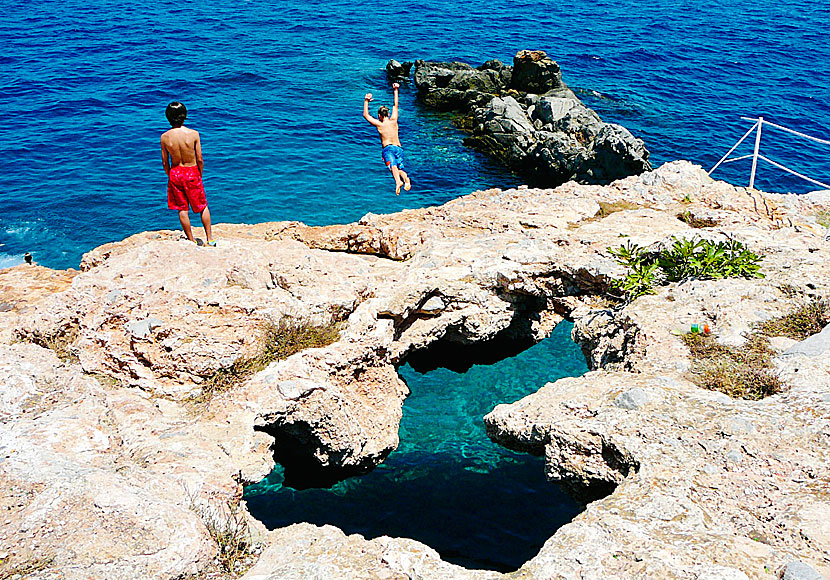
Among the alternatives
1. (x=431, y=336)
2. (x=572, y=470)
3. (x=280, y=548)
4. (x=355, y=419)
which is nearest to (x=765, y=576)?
(x=572, y=470)

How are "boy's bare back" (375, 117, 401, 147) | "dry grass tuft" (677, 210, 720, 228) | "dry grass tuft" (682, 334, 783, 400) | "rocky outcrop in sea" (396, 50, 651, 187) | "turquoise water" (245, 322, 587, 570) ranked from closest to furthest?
"dry grass tuft" (682, 334, 783, 400)
"dry grass tuft" (677, 210, 720, 228)
"turquoise water" (245, 322, 587, 570)
"boy's bare back" (375, 117, 401, 147)
"rocky outcrop in sea" (396, 50, 651, 187)

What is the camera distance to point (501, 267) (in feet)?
35.4

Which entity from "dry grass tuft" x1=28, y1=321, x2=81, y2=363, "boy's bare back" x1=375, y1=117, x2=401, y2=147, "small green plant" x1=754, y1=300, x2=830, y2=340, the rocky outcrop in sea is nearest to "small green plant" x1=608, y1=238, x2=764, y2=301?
"small green plant" x1=754, y1=300, x2=830, y2=340

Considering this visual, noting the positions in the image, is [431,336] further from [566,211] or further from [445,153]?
[445,153]

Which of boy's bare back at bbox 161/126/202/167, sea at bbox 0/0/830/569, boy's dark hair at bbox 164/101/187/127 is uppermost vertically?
boy's dark hair at bbox 164/101/187/127

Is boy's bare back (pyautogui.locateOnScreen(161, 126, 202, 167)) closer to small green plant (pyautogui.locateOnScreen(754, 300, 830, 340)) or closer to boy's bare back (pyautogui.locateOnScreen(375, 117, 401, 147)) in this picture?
boy's bare back (pyautogui.locateOnScreen(375, 117, 401, 147))

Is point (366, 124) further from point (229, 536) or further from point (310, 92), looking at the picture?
point (229, 536)

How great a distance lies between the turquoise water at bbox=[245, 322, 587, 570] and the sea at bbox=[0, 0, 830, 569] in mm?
43

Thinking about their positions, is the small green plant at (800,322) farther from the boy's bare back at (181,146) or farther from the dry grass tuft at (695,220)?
the boy's bare back at (181,146)

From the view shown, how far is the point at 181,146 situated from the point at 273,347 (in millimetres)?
4032

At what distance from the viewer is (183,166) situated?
10875mm

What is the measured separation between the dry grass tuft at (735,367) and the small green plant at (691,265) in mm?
1538

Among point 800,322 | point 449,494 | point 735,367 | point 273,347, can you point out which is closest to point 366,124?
point 449,494

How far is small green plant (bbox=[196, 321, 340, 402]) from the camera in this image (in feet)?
27.8
